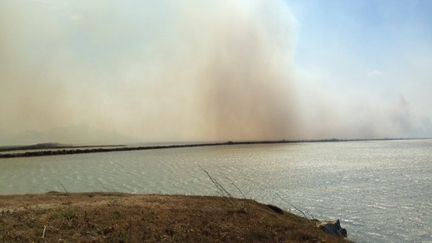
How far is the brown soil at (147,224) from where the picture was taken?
1620 cm

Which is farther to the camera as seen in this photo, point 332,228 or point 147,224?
point 332,228

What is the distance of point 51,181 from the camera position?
186 ft

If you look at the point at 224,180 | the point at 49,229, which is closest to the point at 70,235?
the point at 49,229

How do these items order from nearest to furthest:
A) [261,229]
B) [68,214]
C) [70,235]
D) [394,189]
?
[70,235] → [261,229] → [68,214] → [394,189]

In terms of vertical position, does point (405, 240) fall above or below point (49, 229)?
below

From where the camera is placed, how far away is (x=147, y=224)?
17.7m

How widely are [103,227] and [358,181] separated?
1708 inches

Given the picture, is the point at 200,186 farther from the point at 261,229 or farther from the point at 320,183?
the point at 261,229

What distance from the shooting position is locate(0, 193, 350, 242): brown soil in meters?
16.2

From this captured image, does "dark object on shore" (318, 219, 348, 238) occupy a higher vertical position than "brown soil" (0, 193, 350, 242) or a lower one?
lower

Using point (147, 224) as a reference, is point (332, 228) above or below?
below

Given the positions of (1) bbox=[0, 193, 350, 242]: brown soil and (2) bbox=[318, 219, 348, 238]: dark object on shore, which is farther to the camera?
(2) bbox=[318, 219, 348, 238]: dark object on shore

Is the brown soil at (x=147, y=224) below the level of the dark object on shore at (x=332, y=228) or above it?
above

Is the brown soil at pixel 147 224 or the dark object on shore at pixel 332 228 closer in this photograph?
the brown soil at pixel 147 224
